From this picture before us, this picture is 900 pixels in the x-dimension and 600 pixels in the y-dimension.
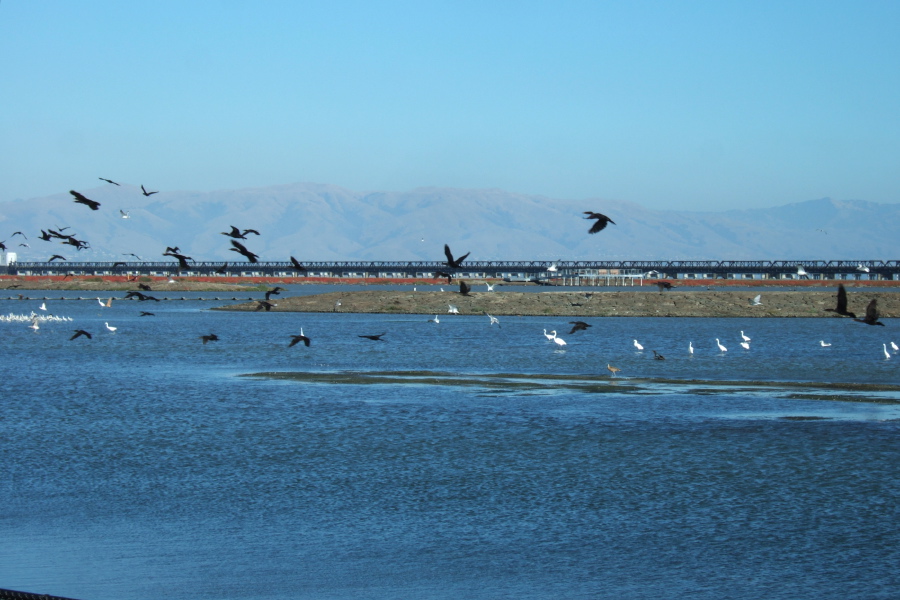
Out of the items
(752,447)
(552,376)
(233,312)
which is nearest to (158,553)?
(752,447)

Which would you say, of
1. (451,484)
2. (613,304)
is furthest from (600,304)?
(451,484)

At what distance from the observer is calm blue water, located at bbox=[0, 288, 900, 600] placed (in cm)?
1359

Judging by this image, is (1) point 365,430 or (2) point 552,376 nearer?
(1) point 365,430

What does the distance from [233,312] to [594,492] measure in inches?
3121

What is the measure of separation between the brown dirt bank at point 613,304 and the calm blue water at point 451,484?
41.9 metres

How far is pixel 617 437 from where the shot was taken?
23.6m

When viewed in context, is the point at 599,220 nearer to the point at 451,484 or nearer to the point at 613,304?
the point at 451,484

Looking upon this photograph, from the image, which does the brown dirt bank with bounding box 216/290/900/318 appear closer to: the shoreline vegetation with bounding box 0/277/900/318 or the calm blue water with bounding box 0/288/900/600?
the shoreline vegetation with bounding box 0/277/900/318

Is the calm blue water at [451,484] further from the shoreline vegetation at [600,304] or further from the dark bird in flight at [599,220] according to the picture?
the shoreline vegetation at [600,304]

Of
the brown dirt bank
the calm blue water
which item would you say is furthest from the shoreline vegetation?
the calm blue water

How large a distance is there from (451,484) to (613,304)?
214 feet

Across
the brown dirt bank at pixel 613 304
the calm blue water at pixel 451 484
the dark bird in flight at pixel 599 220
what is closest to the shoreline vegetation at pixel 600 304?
the brown dirt bank at pixel 613 304

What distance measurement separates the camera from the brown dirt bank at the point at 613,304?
80.6m

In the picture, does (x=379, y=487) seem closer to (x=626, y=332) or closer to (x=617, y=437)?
(x=617, y=437)
